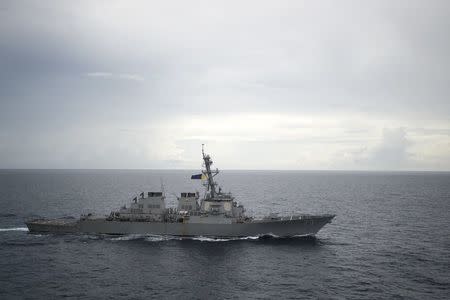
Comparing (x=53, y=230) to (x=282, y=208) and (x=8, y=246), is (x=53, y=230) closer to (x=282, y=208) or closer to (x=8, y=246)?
(x=8, y=246)

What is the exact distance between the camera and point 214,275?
32.8m

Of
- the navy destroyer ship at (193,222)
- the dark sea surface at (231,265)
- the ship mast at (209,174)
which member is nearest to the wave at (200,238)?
the dark sea surface at (231,265)

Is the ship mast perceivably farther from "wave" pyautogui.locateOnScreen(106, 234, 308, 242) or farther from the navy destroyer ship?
"wave" pyautogui.locateOnScreen(106, 234, 308, 242)

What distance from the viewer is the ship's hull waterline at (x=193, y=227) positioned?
45.4m

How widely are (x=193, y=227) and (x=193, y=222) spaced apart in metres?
0.67

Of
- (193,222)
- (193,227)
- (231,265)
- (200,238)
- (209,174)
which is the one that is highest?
(209,174)

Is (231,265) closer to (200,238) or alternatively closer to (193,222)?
(200,238)

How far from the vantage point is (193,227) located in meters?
45.7

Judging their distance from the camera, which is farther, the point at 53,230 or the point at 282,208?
the point at 282,208

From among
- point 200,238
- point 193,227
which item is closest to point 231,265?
point 200,238

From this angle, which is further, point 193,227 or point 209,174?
point 209,174

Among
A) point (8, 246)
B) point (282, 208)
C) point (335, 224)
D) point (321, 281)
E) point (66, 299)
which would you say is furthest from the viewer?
point (282, 208)

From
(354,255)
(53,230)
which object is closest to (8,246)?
(53,230)

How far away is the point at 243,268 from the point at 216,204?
13399mm
